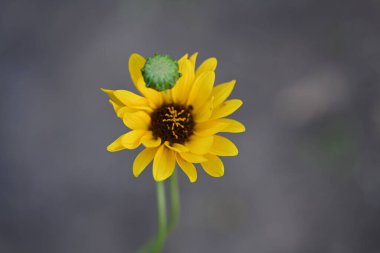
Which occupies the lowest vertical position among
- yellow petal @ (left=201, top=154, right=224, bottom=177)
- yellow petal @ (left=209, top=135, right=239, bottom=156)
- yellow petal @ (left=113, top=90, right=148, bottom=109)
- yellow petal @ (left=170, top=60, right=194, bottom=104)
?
yellow petal @ (left=201, top=154, right=224, bottom=177)

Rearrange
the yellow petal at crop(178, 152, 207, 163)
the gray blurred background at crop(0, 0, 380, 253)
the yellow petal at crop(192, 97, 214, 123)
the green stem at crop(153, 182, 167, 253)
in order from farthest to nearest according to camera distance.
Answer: the gray blurred background at crop(0, 0, 380, 253) < the green stem at crop(153, 182, 167, 253) < the yellow petal at crop(192, 97, 214, 123) < the yellow petal at crop(178, 152, 207, 163)

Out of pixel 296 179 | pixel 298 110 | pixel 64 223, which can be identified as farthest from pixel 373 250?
pixel 64 223

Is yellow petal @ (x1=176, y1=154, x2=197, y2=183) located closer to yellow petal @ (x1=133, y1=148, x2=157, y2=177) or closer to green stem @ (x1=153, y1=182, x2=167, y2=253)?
yellow petal @ (x1=133, y1=148, x2=157, y2=177)

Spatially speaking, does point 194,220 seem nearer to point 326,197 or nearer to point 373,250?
point 326,197

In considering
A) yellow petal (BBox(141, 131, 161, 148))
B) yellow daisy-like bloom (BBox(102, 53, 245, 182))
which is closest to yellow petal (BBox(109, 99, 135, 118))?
yellow daisy-like bloom (BBox(102, 53, 245, 182))

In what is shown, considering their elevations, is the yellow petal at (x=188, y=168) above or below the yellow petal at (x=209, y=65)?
below

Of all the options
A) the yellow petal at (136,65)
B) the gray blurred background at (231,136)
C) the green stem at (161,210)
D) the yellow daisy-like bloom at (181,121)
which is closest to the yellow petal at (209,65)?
the yellow daisy-like bloom at (181,121)

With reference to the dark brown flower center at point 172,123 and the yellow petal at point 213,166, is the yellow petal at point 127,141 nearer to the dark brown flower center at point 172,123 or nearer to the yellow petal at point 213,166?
the dark brown flower center at point 172,123
